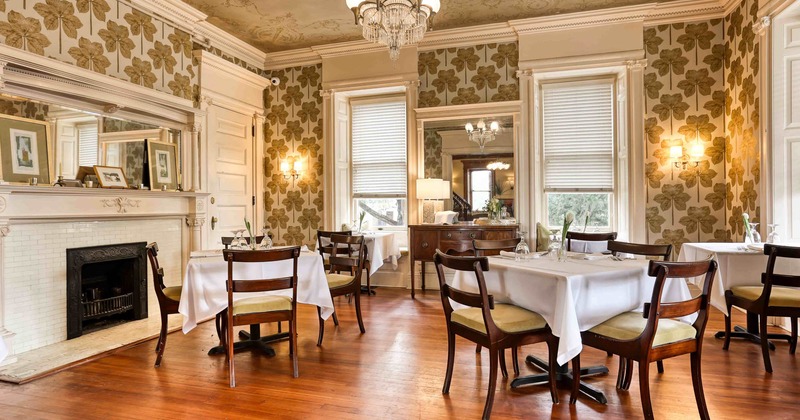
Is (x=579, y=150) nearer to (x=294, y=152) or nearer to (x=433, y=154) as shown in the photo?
(x=433, y=154)

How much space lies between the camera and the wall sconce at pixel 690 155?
543cm

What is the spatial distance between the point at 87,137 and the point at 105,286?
→ 4.97ft

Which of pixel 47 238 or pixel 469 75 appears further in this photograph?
pixel 469 75

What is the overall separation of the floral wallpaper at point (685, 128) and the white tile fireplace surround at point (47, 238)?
19.3ft

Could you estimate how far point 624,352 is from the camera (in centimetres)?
241

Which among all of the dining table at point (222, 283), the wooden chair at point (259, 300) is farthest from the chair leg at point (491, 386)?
the dining table at point (222, 283)

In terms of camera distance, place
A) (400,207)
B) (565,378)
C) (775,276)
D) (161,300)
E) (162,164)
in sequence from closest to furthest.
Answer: (565,378)
(775,276)
(161,300)
(162,164)
(400,207)

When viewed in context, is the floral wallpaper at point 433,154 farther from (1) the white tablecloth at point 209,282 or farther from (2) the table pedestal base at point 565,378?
(2) the table pedestal base at point 565,378

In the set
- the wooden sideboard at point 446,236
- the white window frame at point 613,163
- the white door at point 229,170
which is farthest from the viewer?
the white door at point 229,170

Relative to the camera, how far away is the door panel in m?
6.08

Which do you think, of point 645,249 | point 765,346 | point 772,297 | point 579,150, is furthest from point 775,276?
point 579,150

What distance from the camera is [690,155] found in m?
5.49

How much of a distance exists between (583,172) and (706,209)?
1.46 metres

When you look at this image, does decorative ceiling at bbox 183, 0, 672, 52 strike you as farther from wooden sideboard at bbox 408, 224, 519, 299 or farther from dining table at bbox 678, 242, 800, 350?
dining table at bbox 678, 242, 800, 350
